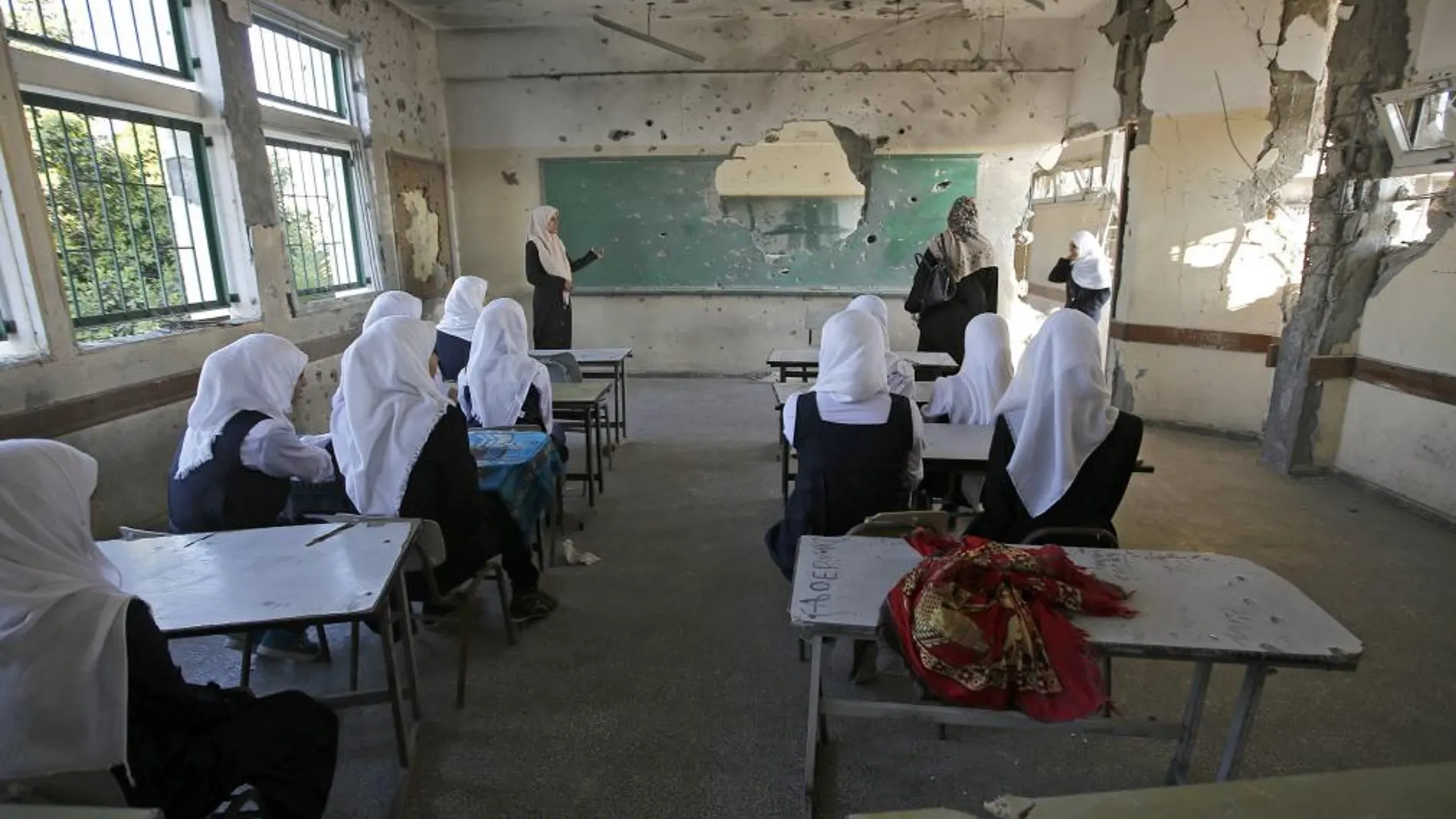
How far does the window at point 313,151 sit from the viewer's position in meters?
4.71

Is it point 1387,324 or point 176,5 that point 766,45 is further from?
point 1387,324

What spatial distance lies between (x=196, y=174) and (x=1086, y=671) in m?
4.93

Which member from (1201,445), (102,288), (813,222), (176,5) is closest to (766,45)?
(813,222)

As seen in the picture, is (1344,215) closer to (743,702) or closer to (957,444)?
(957,444)

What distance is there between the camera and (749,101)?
670 cm

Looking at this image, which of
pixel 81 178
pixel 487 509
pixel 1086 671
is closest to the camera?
pixel 1086 671

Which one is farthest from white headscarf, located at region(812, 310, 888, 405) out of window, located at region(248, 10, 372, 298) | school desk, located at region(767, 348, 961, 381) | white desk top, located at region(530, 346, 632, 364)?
window, located at region(248, 10, 372, 298)

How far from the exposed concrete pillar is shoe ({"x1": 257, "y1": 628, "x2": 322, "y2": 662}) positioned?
5.19 m

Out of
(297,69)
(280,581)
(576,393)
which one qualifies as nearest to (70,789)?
(280,581)

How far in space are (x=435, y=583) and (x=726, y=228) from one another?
17.8 ft

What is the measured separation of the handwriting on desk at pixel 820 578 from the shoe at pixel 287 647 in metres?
1.88

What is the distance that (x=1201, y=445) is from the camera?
5004 millimetres

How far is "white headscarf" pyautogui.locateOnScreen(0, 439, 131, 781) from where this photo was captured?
1195mm

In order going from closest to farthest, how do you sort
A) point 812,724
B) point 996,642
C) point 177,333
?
point 996,642
point 812,724
point 177,333
